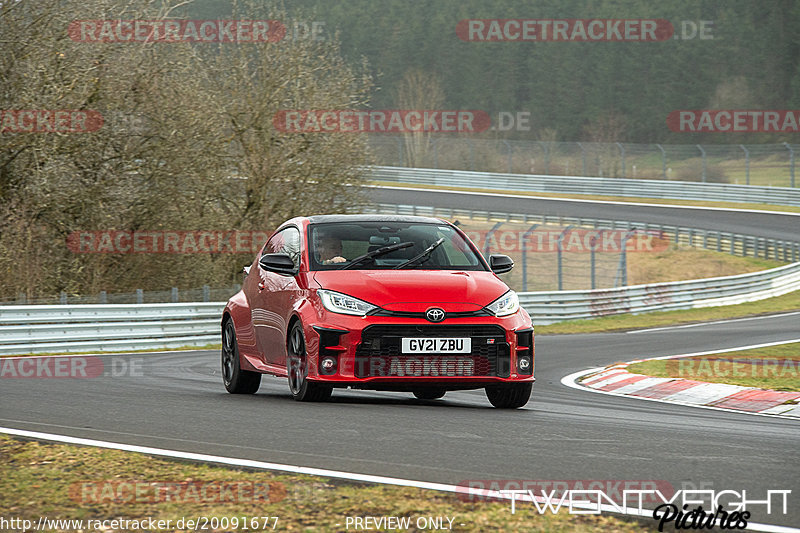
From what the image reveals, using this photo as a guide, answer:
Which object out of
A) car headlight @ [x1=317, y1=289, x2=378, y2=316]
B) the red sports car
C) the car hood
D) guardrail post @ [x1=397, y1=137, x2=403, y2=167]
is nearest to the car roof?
the red sports car

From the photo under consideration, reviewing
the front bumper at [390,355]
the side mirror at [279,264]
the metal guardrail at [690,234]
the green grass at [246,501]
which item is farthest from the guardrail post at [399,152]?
the green grass at [246,501]

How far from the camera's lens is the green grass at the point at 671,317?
2781 cm

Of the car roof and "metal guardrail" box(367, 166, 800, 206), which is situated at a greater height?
the car roof

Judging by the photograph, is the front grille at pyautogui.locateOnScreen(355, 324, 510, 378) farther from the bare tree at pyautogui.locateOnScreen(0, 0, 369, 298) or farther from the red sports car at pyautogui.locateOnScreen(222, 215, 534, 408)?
the bare tree at pyautogui.locateOnScreen(0, 0, 369, 298)

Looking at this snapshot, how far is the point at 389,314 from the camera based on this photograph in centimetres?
940

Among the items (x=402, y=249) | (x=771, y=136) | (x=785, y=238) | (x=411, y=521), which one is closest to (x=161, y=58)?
(x=402, y=249)

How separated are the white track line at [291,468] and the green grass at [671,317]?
766 inches

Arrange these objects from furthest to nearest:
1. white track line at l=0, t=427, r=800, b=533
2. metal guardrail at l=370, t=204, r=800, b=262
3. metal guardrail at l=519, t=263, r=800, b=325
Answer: metal guardrail at l=370, t=204, r=800, b=262 → metal guardrail at l=519, t=263, r=800, b=325 → white track line at l=0, t=427, r=800, b=533

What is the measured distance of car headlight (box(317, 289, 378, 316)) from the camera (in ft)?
31.1

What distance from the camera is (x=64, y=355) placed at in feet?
61.9

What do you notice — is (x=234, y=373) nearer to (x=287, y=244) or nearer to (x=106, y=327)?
(x=287, y=244)

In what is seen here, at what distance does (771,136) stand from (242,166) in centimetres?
6342

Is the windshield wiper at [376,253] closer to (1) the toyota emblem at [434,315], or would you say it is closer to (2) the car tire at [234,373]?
(1) the toyota emblem at [434,315]

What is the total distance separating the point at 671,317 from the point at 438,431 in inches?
933
